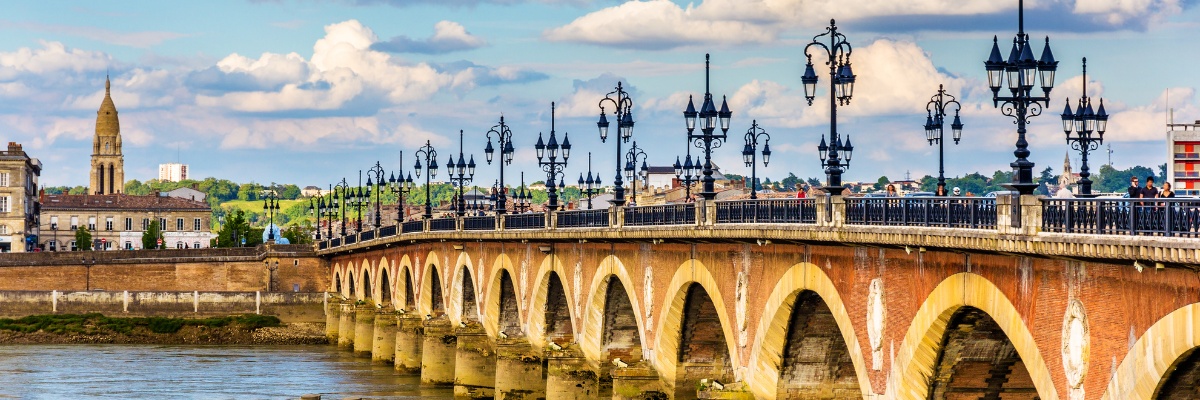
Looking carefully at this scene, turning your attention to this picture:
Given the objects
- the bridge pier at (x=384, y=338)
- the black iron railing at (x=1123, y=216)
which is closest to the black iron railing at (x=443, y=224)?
the bridge pier at (x=384, y=338)

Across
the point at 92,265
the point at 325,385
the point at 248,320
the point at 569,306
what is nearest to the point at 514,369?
the point at 569,306

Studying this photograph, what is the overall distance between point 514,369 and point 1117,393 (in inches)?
1386

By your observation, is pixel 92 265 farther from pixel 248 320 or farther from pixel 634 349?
pixel 634 349

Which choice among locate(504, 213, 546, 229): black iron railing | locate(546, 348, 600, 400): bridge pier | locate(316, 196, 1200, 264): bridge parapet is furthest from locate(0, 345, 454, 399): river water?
locate(316, 196, 1200, 264): bridge parapet

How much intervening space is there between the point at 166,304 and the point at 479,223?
147 ft

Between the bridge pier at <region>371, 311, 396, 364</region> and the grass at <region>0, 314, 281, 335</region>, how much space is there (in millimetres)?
21531

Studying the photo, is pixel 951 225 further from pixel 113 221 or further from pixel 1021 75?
pixel 113 221

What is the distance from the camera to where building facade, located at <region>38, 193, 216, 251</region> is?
582 feet

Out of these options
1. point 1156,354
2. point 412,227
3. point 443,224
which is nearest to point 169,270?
point 412,227

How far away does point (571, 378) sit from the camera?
47.1 meters

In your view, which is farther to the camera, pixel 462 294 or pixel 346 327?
pixel 346 327

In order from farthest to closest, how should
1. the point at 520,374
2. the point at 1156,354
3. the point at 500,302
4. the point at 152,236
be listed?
the point at 152,236 < the point at 500,302 < the point at 520,374 < the point at 1156,354

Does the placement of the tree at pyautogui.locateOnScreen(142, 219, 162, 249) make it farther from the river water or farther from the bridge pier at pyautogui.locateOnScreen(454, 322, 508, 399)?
the bridge pier at pyautogui.locateOnScreen(454, 322, 508, 399)

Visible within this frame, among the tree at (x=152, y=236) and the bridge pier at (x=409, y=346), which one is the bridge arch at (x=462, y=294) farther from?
the tree at (x=152, y=236)
